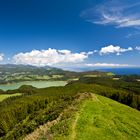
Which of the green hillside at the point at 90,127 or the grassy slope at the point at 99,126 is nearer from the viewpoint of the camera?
the green hillside at the point at 90,127

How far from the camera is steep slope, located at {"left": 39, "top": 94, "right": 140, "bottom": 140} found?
26.1m

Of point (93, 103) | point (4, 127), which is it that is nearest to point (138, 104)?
point (4, 127)

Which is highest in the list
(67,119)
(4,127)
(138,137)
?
(67,119)

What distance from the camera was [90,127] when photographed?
28.6 meters

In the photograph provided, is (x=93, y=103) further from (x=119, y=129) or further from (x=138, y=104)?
(x=138, y=104)

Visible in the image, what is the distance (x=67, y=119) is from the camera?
3038 centimetres

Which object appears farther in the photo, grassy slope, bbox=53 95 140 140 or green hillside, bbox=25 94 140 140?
grassy slope, bbox=53 95 140 140

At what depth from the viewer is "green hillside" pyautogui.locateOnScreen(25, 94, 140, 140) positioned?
26.1 meters

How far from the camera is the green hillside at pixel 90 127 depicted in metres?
26.1

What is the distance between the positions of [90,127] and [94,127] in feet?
1.98

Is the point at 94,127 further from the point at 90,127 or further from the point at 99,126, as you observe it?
the point at 99,126

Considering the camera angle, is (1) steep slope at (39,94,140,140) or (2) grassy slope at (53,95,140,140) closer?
(1) steep slope at (39,94,140,140)

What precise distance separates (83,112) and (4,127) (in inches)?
2363

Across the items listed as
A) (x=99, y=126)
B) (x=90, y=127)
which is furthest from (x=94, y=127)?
(x=99, y=126)
